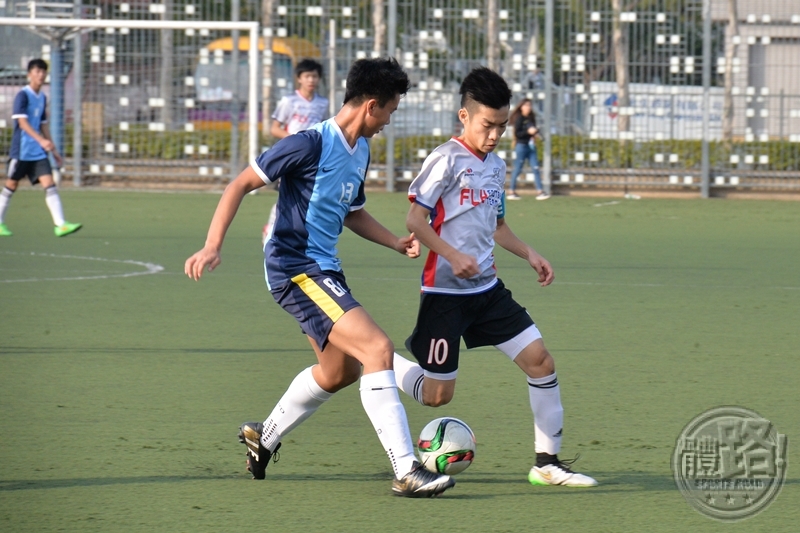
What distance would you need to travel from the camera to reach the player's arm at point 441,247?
4.96 m

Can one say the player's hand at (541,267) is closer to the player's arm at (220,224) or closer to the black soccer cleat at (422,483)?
the black soccer cleat at (422,483)

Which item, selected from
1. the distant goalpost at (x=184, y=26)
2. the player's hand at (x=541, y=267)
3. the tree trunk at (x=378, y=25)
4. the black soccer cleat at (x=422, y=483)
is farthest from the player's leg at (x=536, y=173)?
the black soccer cleat at (x=422, y=483)

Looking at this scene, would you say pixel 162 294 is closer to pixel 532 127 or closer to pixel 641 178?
pixel 532 127

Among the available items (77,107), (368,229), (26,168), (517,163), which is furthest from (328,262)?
(77,107)

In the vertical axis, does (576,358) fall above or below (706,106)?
below

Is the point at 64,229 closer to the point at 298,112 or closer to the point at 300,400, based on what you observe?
the point at 298,112

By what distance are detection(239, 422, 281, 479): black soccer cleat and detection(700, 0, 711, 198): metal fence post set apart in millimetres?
18295

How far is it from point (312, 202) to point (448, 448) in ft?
3.59

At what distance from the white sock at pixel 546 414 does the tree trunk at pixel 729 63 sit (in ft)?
59.2

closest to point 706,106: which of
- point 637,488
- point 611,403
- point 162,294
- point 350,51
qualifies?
point 350,51

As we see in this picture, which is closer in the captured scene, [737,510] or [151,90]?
[737,510]

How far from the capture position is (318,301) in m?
4.79

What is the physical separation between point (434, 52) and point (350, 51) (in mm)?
1502

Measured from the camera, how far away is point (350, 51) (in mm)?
22344
